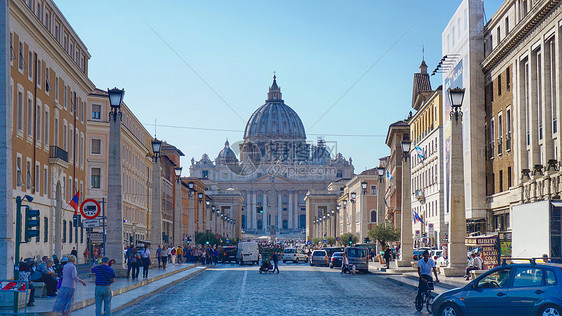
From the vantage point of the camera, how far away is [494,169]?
183 ft

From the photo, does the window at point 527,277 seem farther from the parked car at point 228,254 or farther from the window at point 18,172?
the parked car at point 228,254

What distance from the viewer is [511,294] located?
57.8ft

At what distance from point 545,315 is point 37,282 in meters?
15.1

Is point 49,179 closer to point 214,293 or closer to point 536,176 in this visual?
point 214,293

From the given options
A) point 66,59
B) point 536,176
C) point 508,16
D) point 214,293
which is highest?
point 508,16

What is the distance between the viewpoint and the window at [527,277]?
17391 mm

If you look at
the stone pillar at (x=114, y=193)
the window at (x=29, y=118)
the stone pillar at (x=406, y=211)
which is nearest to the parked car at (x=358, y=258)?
the stone pillar at (x=406, y=211)

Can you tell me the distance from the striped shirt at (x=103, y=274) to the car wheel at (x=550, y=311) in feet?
29.9

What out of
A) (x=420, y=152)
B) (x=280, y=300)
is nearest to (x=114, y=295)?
(x=280, y=300)

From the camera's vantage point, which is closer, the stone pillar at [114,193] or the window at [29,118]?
the stone pillar at [114,193]

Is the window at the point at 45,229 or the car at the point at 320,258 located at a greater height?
the window at the point at 45,229

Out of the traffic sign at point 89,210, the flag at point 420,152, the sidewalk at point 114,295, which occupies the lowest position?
the sidewalk at point 114,295

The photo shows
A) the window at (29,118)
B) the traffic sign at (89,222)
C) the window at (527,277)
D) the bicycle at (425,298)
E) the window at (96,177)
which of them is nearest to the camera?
the window at (527,277)

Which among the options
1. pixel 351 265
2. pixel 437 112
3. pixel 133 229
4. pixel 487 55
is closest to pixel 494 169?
pixel 487 55
